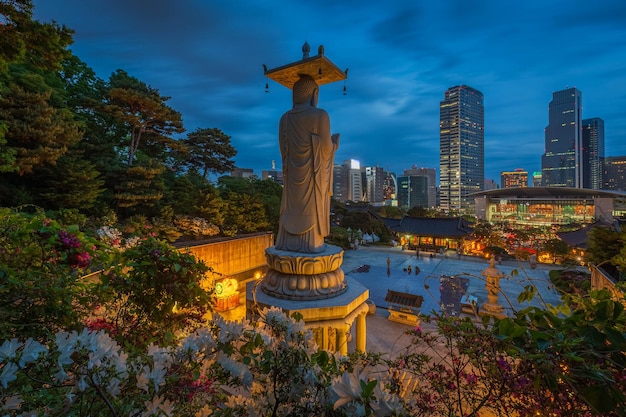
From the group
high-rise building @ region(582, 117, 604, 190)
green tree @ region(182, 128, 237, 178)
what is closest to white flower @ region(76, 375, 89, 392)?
green tree @ region(182, 128, 237, 178)

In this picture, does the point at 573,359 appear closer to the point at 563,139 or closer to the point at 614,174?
the point at 563,139

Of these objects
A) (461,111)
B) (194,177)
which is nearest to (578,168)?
(461,111)

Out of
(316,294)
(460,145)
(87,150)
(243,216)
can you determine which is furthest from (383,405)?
(460,145)

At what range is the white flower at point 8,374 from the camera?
0.82 meters

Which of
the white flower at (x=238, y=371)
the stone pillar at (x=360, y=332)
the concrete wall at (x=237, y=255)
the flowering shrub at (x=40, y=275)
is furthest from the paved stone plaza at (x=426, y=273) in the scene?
the flowering shrub at (x=40, y=275)

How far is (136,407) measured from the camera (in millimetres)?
1013

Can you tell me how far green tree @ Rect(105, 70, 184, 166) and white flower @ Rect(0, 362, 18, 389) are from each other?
953cm

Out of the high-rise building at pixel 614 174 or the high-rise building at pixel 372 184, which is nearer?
the high-rise building at pixel 614 174

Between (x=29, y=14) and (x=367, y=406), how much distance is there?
5535 mm

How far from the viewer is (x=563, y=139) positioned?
9794cm

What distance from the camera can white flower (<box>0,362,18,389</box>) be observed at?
815 mm

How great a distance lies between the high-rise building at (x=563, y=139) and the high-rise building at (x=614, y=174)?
8082 millimetres

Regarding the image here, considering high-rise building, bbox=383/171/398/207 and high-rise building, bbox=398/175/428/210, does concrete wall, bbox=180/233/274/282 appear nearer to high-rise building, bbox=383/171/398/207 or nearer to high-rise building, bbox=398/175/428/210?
high-rise building, bbox=398/175/428/210

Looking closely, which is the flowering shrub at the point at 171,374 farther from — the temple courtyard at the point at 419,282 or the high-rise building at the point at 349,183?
the high-rise building at the point at 349,183
